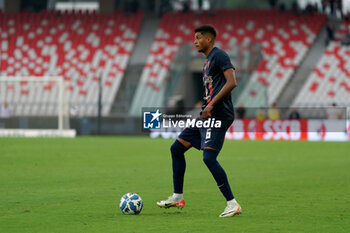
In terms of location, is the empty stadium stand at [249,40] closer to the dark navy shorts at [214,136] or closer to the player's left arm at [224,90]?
the dark navy shorts at [214,136]

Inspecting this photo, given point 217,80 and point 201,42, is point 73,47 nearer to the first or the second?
point 201,42

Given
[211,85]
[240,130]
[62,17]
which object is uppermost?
[62,17]

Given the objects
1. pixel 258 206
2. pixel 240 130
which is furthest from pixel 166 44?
pixel 258 206

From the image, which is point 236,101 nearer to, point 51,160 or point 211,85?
point 51,160

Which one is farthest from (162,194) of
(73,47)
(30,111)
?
(73,47)

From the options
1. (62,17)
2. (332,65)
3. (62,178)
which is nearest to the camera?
(62,178)

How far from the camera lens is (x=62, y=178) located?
12.1 meters

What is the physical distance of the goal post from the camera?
107 ft

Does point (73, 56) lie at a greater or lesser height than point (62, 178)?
greater

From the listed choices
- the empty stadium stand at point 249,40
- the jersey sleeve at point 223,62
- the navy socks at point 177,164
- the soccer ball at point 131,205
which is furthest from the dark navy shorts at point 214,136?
the empty stadium stand at point 249,40

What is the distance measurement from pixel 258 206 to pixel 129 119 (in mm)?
25429

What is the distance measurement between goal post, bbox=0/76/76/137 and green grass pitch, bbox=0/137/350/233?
14768mm

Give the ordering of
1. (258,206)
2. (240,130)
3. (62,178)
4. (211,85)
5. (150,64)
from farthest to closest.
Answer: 1. (150,64)
2. (240,130)
3. (62,178)
4. (258,206)
5. (211,85)

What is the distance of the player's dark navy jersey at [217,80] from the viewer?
7352 millimetres
